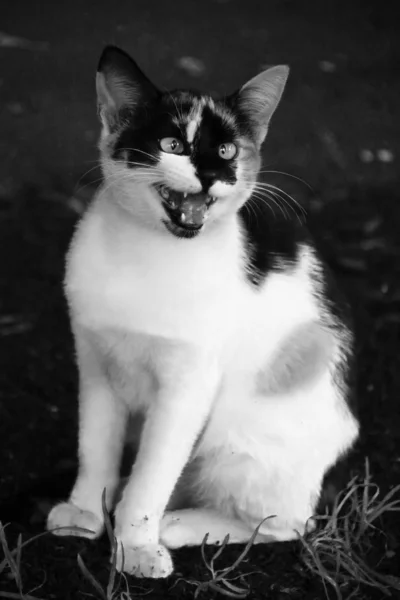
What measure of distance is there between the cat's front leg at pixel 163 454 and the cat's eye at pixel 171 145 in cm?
33

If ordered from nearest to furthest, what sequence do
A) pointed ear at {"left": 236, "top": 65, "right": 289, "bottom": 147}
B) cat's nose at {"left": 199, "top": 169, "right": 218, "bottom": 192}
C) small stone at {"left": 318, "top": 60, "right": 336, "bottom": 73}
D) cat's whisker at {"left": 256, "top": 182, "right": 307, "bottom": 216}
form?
cat's nose at {"left": 199, "top": 169, "right": 218, "bottom": 192} → pointed ear at {"left": 236, "top": 65, "right": 289, "bottom": 147} → cat's whisker at {"left": 256, "top": 182, "right": 307, "bottom": 216} → small stone at {"left": 318, "top": 60, "right": 336, "bottom": 73}

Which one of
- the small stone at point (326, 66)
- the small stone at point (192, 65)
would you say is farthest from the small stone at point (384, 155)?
the small stone at point (192, 65)

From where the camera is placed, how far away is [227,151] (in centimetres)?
125

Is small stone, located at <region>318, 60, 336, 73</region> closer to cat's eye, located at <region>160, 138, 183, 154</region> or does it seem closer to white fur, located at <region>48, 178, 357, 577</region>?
white fur, located at <region>48, 178, 357, 577</region>

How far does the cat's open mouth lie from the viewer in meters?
1.21

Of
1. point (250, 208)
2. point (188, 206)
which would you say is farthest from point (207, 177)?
point (250, 208)

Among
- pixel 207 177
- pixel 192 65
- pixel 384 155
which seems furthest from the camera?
pixel 384 155

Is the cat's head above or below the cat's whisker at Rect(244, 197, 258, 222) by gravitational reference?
above

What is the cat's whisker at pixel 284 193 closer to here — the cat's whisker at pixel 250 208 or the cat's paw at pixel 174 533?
the cat's whisker at pixel 250 208

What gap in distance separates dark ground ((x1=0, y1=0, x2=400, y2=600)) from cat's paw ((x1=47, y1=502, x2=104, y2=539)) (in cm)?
8

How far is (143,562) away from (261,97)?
80 centimetres

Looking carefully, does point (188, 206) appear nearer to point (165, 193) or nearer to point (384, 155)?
point (165, 193)

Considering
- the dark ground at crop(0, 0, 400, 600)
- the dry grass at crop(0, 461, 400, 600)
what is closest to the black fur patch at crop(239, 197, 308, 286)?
the dark ground at crop(0, 0, 400, 600)

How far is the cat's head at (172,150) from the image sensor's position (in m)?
1.20
